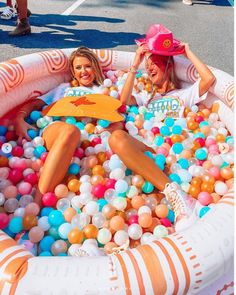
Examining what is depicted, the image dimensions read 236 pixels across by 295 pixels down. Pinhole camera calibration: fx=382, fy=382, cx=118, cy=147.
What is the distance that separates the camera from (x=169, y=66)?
2.43m

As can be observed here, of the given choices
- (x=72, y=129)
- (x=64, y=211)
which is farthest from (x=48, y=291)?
(x=72, y=129)

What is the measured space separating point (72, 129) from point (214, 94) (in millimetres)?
1038

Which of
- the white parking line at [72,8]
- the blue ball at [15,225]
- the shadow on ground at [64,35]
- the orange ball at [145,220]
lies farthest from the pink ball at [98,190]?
the white parking line at [72,8]

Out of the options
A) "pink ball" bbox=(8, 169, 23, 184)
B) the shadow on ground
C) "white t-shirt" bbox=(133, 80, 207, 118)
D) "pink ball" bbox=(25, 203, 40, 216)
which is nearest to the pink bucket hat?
"white t-shirt" bbox=(133, 80, 207, 118)

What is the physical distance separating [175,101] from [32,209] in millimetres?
1155

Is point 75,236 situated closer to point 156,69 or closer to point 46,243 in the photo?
point 46,243

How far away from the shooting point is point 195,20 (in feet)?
15.9

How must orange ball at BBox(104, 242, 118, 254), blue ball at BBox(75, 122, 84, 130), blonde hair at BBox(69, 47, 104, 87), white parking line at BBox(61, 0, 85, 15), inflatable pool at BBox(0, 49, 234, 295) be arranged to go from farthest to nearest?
1. white parking line at BBox(61, 0, 85, 15)
2. blonde hair at BBox(69, 47, 104, 87)
3. blue ball at BBox(75, 122, 84, 130)
4. orange ball at BBox(104, 242, 118, 254)
5. inflatable pool at BBox(0, 49, 234, 295)

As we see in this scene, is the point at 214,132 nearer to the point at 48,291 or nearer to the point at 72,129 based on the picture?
the point at 72,129

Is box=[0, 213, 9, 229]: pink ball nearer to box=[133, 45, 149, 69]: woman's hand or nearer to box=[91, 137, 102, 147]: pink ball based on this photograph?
box=[91, 137, 102, 147]: pink ball

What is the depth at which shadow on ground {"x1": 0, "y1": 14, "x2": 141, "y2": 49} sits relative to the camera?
3.81m

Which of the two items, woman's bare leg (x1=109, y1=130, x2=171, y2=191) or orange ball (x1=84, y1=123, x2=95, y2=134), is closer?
woman's bare leg (x1=109, y1=130, x2=171, y2=191)

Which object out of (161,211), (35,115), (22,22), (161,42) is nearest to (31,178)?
(35,115)

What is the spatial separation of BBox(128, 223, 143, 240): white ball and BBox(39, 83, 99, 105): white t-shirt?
1.06 m
